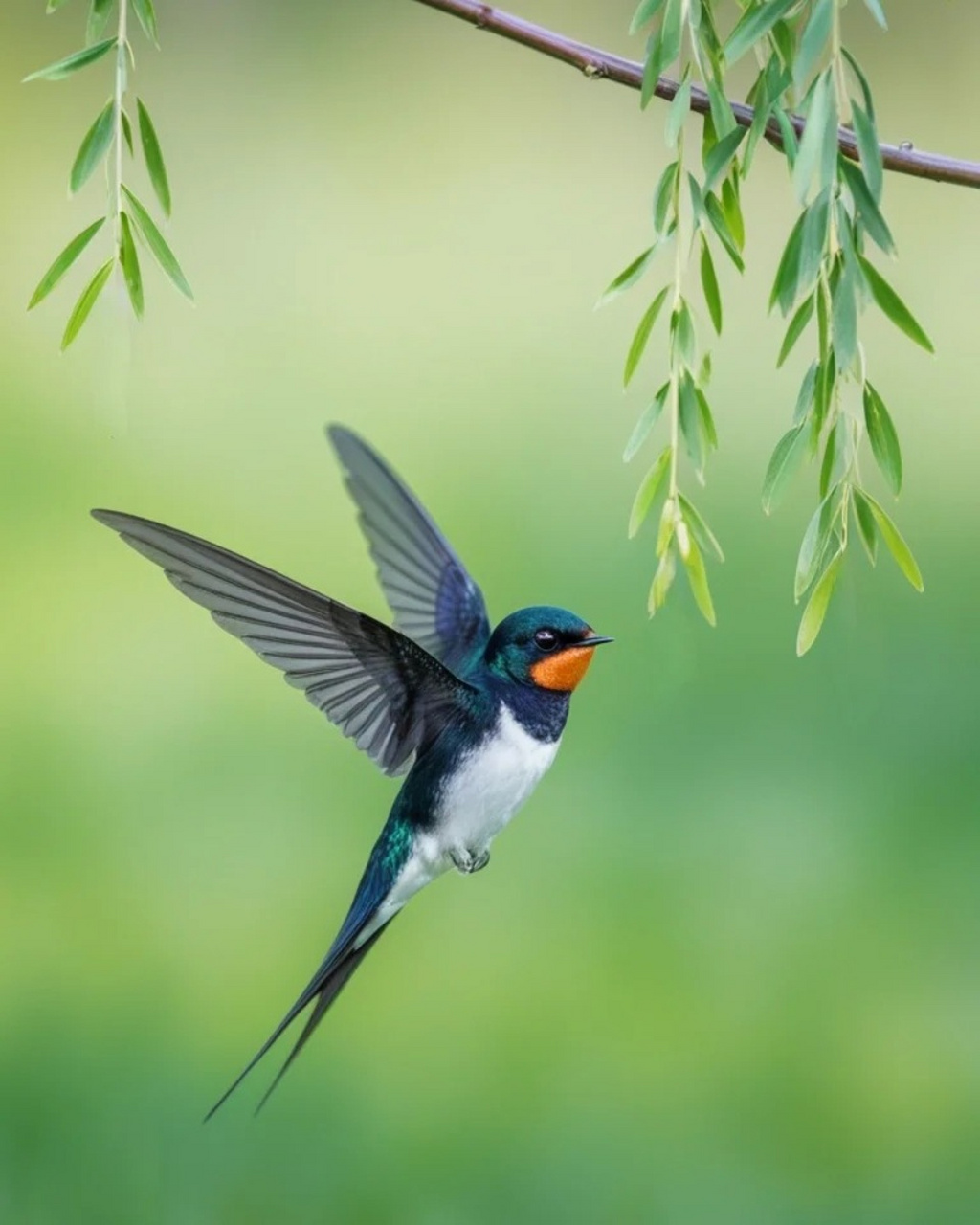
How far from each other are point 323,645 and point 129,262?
0.16m

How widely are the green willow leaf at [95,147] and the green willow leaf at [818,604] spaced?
1.01 feet

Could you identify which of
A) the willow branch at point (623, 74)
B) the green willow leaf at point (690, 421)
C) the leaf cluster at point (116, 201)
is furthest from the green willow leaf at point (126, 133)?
the green willow leaf at point (690, 421)

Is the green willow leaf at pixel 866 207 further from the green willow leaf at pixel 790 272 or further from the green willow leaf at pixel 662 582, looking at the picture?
the green willow leaf at pixel 662 582

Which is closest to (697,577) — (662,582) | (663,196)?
(662,582)

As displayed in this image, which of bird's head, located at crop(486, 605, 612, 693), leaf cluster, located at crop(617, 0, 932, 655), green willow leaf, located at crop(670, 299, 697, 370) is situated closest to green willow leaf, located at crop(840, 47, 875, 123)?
leaf cluster, located at crop(617, 0, 932, 655)

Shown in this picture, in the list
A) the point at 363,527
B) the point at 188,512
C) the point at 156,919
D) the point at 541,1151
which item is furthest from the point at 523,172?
the point at 363,527

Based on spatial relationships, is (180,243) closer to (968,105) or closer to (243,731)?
(243,731)

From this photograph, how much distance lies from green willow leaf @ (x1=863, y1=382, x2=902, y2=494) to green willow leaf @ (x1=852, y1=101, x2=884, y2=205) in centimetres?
10

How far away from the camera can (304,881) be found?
195 centimetres

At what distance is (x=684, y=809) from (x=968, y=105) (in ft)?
4.33

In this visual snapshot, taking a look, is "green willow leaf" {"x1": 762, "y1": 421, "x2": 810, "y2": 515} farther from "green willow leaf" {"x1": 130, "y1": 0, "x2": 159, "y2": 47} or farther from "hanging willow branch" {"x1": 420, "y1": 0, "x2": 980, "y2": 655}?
"green willow leaf" {"x1": 130, "y1": 0, "x2": 159, "y2": 47}

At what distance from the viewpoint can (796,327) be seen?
0.72 m

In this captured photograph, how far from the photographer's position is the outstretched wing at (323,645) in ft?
2.20

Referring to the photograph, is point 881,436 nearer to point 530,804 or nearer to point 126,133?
point 126,133
